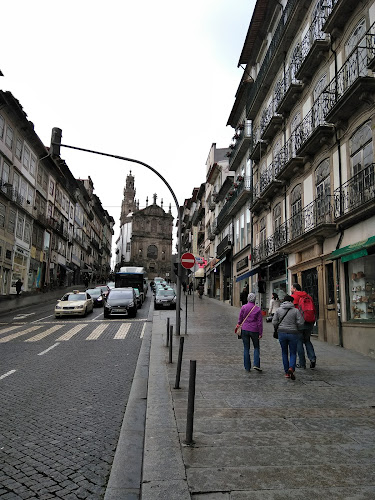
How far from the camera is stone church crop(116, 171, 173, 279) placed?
348ft

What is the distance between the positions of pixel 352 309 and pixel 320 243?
263cm

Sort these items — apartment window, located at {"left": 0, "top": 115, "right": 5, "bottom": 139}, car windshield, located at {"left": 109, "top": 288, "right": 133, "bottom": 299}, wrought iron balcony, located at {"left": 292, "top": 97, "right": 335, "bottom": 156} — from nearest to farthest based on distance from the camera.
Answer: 1. wrought iron balcony, located at {"left": 292, "top": 97, "right": 335, "bottom": 156}
2. car windshield, located at {"left": 109, "top": 288, "right": 133, "bottom": 299}
3. apartment window, located at {"left": 0, "top": 115, "right": 5, "bottom": 139}

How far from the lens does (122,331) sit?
15852mm

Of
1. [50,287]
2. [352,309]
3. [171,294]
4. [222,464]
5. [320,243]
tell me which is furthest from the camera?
[50,287]

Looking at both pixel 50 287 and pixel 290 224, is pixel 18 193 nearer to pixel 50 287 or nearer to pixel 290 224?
pixel 50 287

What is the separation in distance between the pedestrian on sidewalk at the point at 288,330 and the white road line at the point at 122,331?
308 inches

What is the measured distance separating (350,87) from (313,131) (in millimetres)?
2776

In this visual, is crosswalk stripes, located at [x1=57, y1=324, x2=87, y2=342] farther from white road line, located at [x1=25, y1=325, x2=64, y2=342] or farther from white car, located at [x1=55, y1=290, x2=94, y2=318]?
white car, located at [x1=55, y1=290, x2=94, y2=318]

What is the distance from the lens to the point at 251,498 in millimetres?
3059

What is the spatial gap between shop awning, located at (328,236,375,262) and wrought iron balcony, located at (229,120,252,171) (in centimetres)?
1534

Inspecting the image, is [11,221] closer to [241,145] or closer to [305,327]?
[241,145]

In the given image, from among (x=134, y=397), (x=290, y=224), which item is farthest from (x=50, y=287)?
(x=134, y=397)

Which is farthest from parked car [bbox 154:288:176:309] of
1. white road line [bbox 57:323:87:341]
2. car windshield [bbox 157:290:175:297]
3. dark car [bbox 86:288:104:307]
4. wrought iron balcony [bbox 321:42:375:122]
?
wrought iron balcony [bbox 321:42:375:122]

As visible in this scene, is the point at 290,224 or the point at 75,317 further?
the point at 75,317
